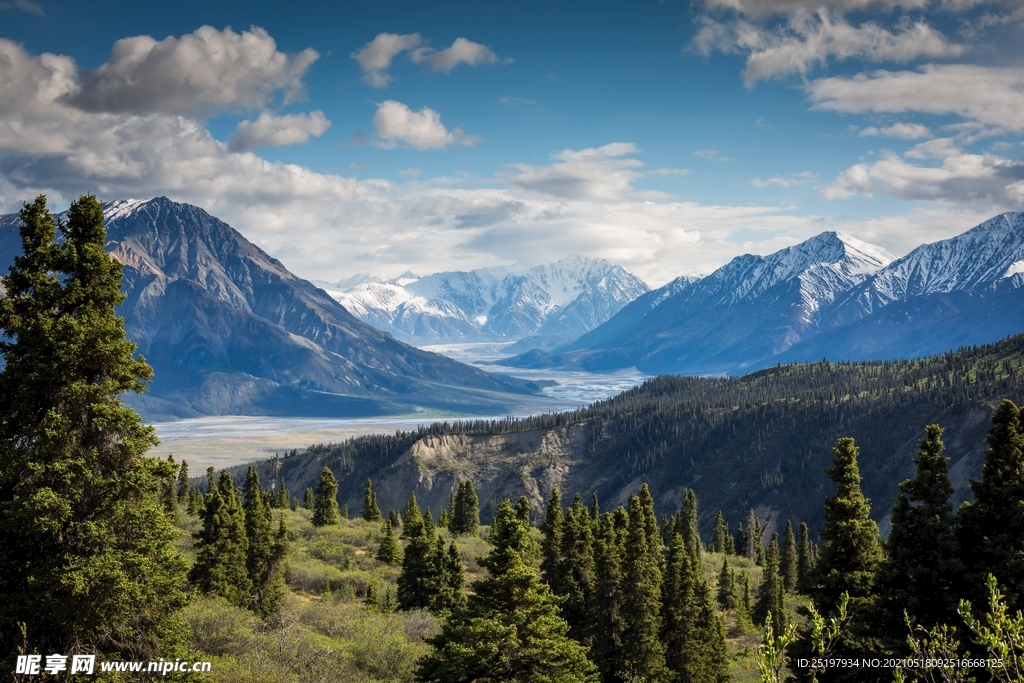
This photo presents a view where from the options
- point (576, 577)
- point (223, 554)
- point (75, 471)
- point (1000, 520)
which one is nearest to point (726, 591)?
point (576, 577)

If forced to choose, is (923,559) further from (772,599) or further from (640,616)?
(772,599)

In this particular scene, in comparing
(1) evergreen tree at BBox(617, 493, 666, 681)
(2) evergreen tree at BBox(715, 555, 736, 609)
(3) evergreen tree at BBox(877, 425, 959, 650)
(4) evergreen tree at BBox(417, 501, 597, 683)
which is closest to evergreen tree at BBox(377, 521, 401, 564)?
(1) evergreen tree at BBox(617, 493, 666, 681)

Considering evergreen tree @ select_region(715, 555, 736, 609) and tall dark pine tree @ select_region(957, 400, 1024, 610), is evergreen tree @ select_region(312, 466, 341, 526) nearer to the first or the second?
evergreen tree @ select_region(715, 555, 736, 609)

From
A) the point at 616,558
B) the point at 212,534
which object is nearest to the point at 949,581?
the point at 616,558

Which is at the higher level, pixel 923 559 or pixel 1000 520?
pixel 1000 520

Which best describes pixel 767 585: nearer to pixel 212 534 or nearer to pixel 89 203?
pixel 212 534

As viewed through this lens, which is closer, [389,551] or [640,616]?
[640,616]
